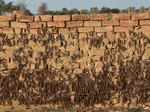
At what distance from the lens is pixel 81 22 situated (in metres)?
11.1

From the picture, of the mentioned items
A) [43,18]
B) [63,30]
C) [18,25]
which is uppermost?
[43,18]

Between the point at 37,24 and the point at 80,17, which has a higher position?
the point at 80,17

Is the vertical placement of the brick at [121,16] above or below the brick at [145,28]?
above

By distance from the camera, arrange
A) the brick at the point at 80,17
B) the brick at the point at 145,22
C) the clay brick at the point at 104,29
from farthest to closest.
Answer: the brick at the point at 80,17
the clay brick at the point at 104,29
the brick at the point at 145,22

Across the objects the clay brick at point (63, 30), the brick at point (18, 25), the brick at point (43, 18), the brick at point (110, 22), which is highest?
the brick at point (43, 18)

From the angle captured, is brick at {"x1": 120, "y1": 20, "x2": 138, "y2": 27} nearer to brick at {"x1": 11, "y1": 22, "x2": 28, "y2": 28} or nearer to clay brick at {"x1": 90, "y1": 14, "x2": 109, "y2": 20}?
clay brick at {"x1": 90, "y1": 14, "x2": 109, "y2": 20}

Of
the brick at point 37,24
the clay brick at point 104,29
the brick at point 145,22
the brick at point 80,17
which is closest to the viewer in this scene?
the brick at point 145,22

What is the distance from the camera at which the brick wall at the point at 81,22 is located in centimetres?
1091

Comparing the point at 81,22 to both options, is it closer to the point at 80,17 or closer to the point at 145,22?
the point at 80,17

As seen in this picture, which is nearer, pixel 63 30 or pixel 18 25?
pixel 63 30

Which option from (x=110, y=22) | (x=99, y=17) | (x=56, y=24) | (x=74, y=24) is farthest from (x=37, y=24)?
(x=110, y=22)

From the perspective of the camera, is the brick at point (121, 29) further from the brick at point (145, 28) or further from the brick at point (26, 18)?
the brick at point (26, 18)

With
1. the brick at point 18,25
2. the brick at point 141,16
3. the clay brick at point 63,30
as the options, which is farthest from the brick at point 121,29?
the brick at point 18,25

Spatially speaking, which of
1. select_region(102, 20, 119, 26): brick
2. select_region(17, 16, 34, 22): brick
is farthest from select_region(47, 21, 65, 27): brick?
select_region(102, 20, 119, 26): brick
